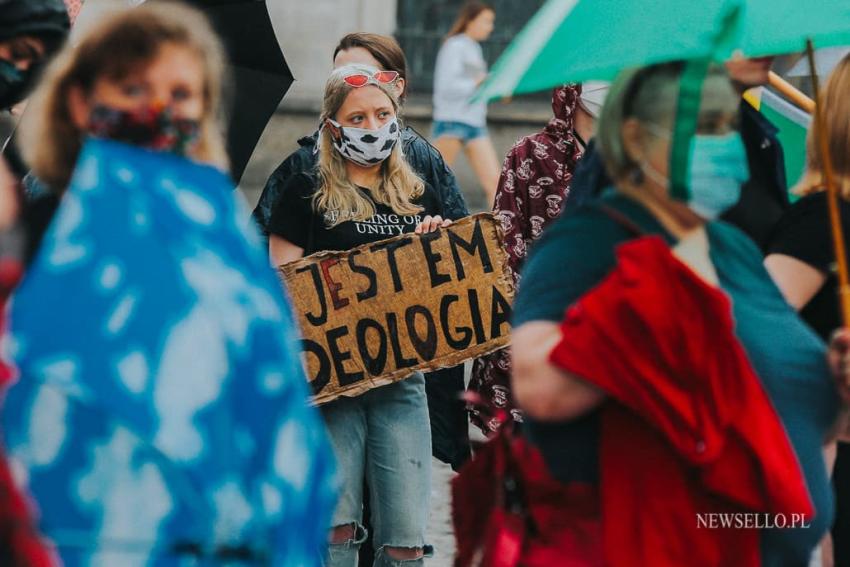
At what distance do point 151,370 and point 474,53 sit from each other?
12.8 m

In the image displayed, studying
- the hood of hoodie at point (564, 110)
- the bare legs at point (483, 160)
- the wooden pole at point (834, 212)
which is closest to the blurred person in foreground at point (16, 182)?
the wooden pole at point (834, 212)

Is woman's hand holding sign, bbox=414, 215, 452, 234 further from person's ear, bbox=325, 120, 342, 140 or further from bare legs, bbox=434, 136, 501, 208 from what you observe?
bare legs, bbox=434, 136, 501, 208

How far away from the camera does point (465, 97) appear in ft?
49.4

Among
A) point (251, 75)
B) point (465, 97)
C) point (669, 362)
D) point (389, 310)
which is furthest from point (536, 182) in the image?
point (465, 97)

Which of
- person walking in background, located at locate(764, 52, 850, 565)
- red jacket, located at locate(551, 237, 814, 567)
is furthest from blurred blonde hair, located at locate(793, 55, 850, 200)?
red jacket, located at locate(551, 237, 814, 567)

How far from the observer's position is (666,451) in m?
3.27

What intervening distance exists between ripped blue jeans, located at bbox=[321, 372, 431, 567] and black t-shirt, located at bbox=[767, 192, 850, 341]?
1.61 metres

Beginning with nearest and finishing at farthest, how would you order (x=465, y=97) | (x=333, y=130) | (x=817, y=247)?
(x=817, y=247) → (x=333, y=130) → (x=465, y=97)

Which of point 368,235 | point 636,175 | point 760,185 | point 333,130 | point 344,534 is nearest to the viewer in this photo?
point 636,175

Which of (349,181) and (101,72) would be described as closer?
(101,72)

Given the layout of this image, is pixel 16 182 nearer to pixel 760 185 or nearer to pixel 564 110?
pixel 760 185

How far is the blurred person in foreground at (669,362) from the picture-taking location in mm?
3174

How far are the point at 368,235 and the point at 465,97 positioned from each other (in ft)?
31.5

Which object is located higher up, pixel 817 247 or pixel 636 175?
pixel 636 175
